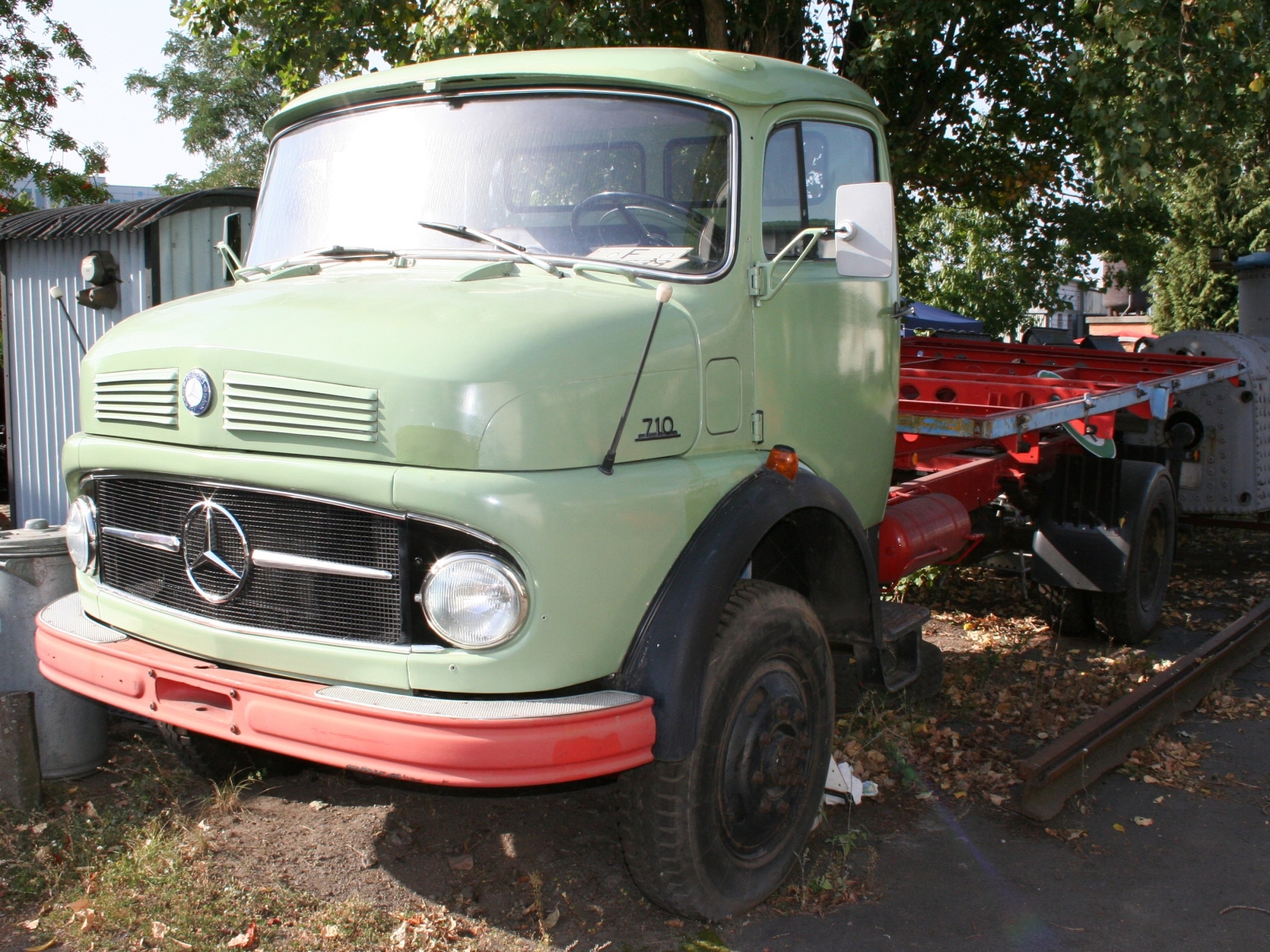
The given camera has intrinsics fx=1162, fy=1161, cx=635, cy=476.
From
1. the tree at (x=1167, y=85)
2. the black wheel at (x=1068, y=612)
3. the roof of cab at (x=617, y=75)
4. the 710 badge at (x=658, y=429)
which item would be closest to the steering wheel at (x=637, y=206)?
the roof of cab at (x=617, y=75)

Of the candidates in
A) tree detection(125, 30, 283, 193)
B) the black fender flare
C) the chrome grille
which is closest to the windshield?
the black fender flare

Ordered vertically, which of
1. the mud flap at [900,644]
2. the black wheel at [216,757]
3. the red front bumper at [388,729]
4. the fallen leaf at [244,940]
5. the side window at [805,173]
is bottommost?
the fallen leaf at [244,940]

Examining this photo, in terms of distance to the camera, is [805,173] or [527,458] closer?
[527,458]

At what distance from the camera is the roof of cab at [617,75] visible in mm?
3461

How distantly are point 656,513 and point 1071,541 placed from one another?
3.81 m

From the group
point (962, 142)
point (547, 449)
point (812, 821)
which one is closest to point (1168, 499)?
point (812, 821)

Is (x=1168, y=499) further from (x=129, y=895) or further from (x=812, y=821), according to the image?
(x=129, y=895)

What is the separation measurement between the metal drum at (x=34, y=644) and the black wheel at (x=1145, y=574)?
4873 millimetres

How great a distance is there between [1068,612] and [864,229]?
3677mm

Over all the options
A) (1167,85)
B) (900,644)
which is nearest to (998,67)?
(1167,85)

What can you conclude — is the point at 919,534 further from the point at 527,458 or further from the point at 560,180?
the point at 527,458

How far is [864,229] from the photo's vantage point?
11.3 feet

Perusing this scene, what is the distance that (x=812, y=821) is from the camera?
11.7 feet

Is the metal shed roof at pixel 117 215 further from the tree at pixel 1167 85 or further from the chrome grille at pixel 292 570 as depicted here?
the tree at pixel 1167 85
